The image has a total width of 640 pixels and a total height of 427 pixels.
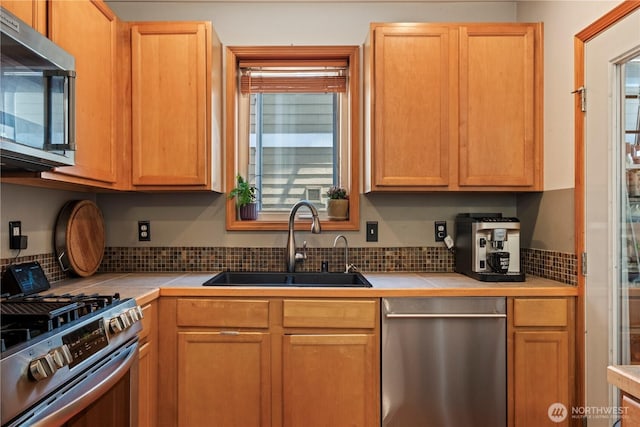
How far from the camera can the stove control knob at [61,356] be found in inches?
41.8

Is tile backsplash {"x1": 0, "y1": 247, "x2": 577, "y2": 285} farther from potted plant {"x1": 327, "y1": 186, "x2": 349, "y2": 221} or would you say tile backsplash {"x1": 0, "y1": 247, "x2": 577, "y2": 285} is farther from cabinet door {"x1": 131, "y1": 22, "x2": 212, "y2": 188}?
cabinet door {"x1": 131, "y1": 22, "x2": 212, "y2": 188}

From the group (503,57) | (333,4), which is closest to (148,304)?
(333,4)

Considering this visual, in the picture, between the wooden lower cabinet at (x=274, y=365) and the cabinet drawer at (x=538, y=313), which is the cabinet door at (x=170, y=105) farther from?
the cabinet drawer at (x=538, y=313)

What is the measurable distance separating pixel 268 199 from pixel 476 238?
1298mm

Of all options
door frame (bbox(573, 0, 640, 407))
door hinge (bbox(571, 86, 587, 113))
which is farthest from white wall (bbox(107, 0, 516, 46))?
door hinge (bbox(571, 86, 587, 113))

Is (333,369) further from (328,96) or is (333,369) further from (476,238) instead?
(328,96)

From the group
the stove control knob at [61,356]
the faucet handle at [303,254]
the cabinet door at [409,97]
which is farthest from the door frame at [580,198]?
the stove control knob at [61,356]

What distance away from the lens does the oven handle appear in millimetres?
1053

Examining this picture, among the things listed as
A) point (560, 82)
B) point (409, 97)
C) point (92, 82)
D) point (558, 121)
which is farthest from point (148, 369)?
point (560, 82)

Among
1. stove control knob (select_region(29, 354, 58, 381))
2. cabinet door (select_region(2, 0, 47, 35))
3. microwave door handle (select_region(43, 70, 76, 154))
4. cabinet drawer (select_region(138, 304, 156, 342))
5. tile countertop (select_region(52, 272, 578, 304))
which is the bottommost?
cabinet drawer (select_region(138, 304, 156, 342))

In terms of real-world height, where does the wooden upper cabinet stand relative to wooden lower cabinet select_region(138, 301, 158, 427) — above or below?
above

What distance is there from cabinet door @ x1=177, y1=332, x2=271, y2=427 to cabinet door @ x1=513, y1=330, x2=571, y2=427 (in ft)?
3.81

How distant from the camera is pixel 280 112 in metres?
2.61

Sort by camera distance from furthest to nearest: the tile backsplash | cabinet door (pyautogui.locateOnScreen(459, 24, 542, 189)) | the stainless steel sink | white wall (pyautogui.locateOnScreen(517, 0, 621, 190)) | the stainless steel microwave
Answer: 1. the tile backsplash
2. the stainless steel sink
3. cabinet door (pyautogui.locateOnScreen(459, 24, 542, 189))
4. white wall (pyautogui.locateOnScreen(517, 0, 621, 190))
5. the stainless steel microwave
